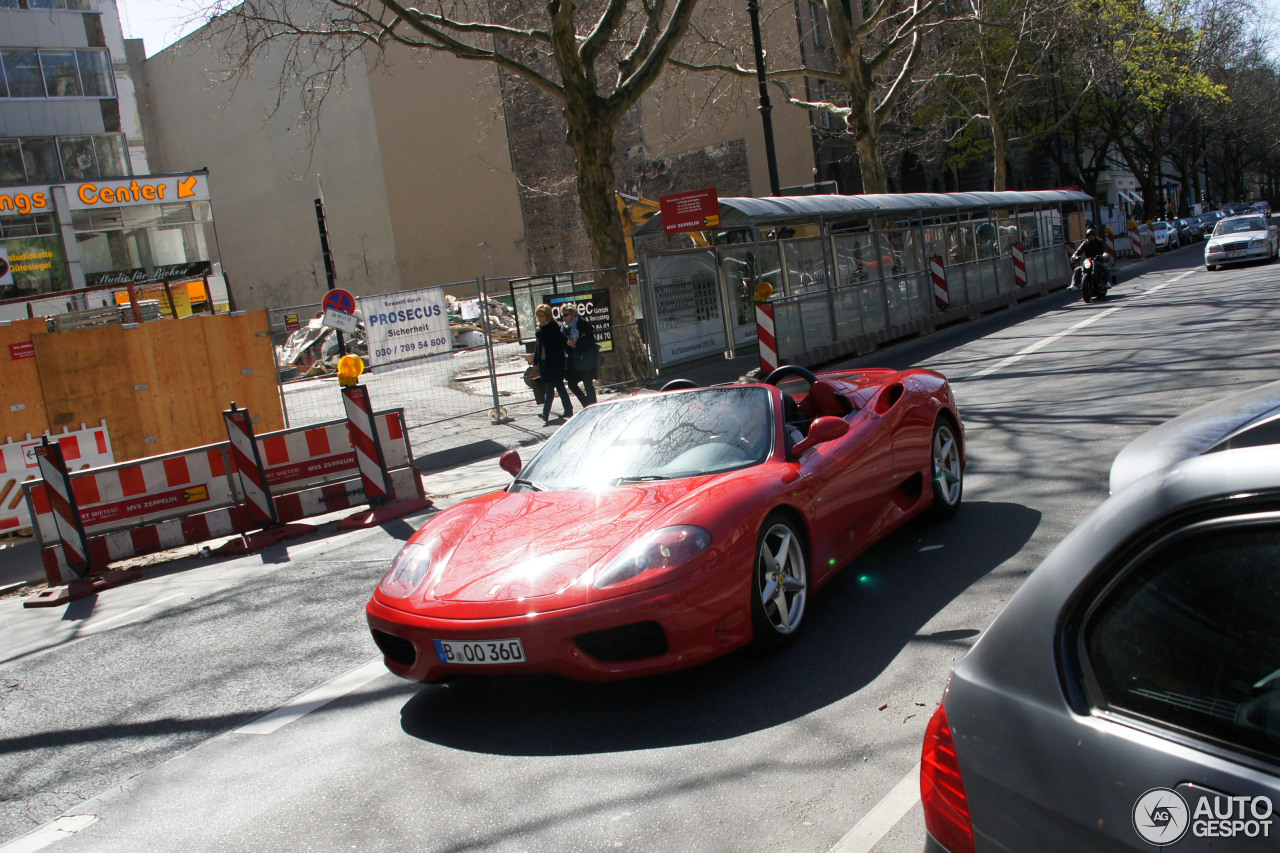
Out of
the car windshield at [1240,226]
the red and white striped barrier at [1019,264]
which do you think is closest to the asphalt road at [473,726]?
the red and white striped barrier at [1019,264]

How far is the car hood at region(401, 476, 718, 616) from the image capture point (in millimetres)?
4227

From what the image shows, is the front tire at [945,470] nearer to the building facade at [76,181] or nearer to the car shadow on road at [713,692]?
the car shadow on road at [713,692]

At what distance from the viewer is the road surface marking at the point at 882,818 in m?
3.01

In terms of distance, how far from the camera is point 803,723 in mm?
3922

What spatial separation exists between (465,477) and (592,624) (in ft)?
27.7

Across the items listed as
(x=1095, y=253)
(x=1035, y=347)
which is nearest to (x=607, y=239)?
(x=1035, y=347)

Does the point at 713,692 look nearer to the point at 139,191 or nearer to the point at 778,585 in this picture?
the point at 778,585

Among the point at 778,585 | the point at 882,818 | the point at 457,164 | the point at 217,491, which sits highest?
the point at 457,164

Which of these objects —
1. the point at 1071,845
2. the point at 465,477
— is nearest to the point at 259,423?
the point at 465,477

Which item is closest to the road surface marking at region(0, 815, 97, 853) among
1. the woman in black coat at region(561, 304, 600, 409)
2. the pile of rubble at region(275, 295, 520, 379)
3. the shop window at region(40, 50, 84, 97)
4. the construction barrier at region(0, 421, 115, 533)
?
the construction barrier at region(0, 421, 115, 533)

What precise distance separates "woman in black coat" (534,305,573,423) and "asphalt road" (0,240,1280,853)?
7.68 meters

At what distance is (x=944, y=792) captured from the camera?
1887 millimetres

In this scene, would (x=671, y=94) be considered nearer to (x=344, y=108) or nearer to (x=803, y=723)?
(x=344, y=108)

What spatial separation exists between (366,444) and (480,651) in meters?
6.32
